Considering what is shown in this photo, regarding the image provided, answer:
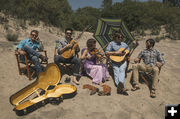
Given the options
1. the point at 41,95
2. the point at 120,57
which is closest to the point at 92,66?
the point at 120,57

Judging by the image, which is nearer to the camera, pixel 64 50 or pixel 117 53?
pixel 64 50

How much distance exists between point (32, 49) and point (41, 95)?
4.42ft

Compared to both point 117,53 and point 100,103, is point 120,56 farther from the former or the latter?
point 100,103

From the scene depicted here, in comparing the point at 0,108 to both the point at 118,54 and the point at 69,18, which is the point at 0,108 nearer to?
the point at 118,54

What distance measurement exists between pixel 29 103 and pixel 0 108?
0.58 m

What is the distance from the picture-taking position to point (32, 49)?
380 cm

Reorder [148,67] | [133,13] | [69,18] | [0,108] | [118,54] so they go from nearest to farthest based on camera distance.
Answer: [0,108], [148,67], [118,54], [133,13], [69,18]

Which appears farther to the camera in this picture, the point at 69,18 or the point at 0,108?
the point at 69,18

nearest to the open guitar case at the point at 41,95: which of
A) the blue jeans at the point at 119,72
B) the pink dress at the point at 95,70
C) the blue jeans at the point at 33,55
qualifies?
the blue jeans at the point at 33,55

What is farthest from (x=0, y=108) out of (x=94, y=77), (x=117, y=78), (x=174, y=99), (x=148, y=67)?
(x=174, y=99)

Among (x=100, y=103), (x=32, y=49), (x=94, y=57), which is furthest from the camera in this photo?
(x=94, y=57)

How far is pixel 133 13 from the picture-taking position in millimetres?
19453

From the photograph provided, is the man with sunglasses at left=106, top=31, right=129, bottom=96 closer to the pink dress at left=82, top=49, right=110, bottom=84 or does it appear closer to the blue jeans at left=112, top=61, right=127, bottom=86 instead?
the blue jeans at left=112, top=61, right=127, bottom=86

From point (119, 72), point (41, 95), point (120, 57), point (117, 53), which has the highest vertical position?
point (117, 53)
